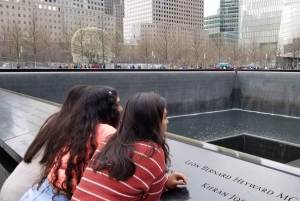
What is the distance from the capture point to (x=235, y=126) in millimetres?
14969

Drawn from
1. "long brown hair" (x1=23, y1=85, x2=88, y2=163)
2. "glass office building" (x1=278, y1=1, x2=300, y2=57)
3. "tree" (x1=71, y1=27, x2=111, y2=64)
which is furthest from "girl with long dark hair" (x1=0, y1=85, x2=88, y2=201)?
"glass office building" (x1=278, y1=1, x2=300, y2=57)

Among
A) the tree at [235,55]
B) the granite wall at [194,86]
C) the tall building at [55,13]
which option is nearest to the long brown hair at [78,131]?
the granite wall at [194,86]

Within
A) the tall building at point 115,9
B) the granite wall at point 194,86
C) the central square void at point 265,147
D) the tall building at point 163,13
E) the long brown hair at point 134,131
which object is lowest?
the central square void at point 265,147

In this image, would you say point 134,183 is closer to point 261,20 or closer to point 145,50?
point 145,50

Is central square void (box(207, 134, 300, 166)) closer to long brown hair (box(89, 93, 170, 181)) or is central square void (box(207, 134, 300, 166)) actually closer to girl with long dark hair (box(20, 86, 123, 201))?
girl with long dark hair (box(20, 86, 123, 201))

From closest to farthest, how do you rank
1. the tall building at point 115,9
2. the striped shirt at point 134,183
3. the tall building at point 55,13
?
1. the striped shirt at point 134,183
2. the tall building at point 55,13
3. the tall building at point 115,9

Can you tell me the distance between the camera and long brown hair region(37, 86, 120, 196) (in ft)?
5.90

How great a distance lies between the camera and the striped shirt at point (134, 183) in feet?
4.87

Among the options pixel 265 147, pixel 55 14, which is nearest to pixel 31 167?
pixel 265 147

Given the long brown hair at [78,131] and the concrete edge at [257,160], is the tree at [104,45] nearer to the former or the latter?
the concrete edge at [257,160]

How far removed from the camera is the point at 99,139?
1.92 m

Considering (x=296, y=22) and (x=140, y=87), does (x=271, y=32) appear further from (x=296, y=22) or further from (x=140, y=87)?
(x=140, y=87)

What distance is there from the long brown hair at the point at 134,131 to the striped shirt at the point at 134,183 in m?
0.03

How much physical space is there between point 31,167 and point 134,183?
100 cm
